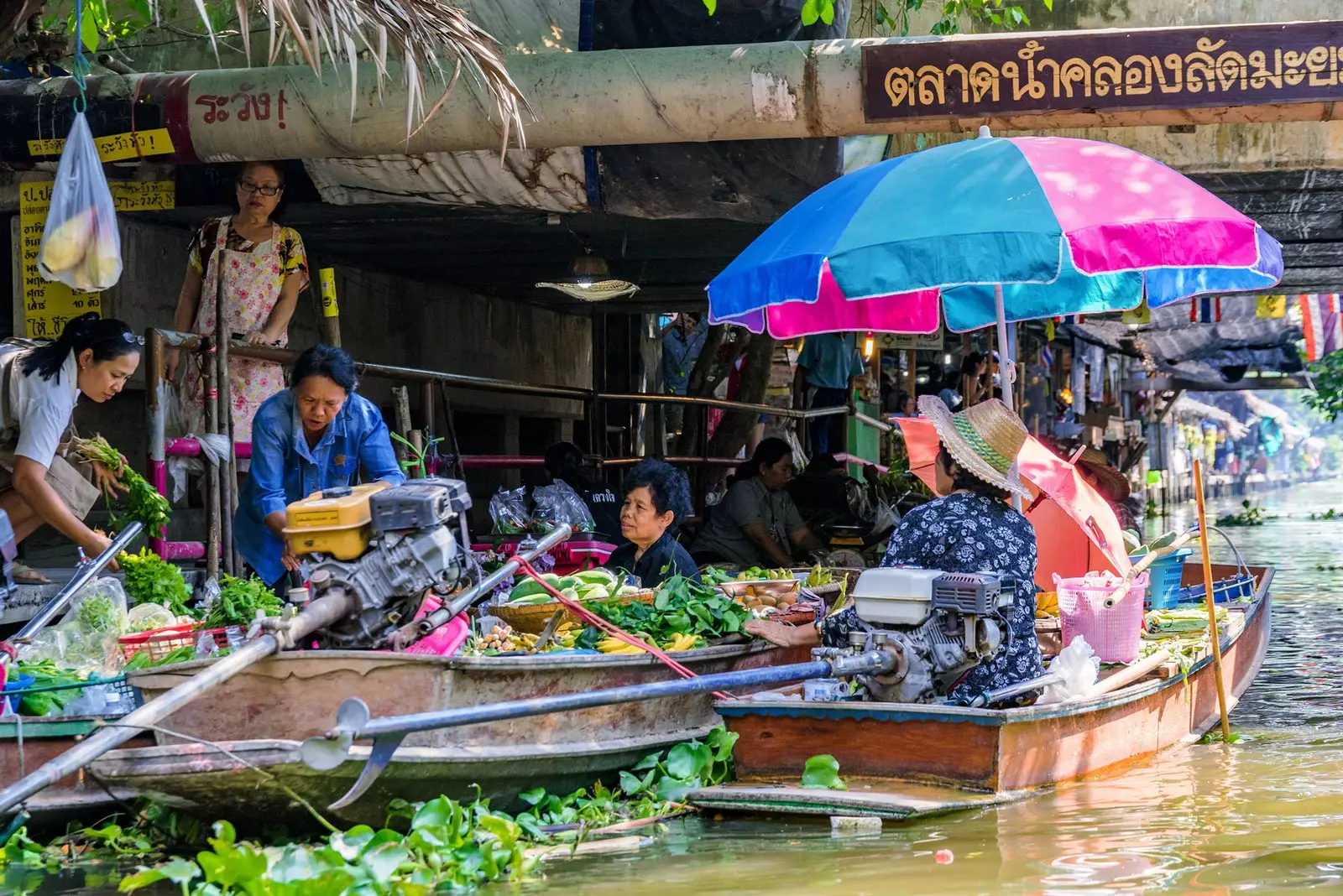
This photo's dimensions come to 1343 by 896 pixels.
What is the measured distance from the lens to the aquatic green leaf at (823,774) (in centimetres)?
511

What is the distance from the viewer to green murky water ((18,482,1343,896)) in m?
4.25

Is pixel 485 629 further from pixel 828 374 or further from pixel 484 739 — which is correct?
pixel 828 374

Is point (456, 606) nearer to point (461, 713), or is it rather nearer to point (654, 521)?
point (461, 713)

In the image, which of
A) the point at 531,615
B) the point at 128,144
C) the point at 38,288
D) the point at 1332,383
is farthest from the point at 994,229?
the point at 1332,383

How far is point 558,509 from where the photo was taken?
339 inches

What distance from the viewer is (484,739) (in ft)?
15.8

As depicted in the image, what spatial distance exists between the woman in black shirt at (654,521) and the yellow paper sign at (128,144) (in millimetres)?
2916

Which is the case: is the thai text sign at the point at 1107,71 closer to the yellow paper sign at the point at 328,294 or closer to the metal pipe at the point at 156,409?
the yellow paper sign at the point at 328,294

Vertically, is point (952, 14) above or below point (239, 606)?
above

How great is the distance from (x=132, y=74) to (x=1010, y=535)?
5022mm

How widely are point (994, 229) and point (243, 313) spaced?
3950 mm

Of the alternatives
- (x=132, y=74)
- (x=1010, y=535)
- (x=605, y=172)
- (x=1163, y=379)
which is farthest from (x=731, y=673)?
(x=1163, y=379)

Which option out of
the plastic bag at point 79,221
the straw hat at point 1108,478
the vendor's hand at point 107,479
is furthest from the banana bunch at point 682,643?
the straw hat at point 1108,478

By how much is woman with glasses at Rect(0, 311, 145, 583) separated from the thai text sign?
3.54 meters
